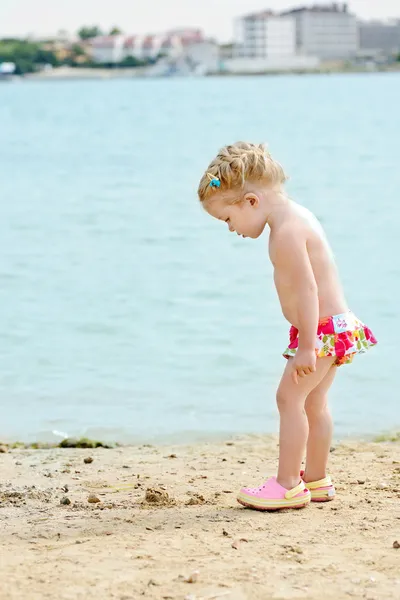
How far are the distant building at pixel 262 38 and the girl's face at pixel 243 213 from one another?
112 meters

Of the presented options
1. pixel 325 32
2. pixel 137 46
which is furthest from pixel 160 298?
pixel 325 32

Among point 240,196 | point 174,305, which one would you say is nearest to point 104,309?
point 174,305

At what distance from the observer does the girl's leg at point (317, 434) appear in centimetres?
396

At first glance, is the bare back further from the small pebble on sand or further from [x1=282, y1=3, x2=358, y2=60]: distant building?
[x1=282, y1=3, x2=358, y2=60]: distant building

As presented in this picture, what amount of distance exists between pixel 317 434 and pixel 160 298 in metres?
6.37

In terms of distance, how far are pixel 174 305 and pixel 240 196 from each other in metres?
6.24

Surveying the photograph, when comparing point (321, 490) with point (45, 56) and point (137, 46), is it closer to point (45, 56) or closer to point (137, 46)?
point (45, 56)

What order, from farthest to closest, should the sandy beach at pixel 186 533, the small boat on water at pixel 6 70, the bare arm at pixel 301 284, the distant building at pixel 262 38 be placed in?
the distant building at pixel 262 38, the small boat on water at pixel 6 70, the bare arm at pixel 301 284, the sandy beach at pixel 186 533

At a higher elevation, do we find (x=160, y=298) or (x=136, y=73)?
(x=136, y=73)

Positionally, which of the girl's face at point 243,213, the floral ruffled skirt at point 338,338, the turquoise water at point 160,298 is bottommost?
the turquoise water at point 160,298

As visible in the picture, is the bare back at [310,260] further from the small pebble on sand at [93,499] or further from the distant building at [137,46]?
the distant building at [137,46]

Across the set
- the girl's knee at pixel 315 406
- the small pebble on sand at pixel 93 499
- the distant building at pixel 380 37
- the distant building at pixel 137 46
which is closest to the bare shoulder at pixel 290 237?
the girl's knee at pixel 315 406

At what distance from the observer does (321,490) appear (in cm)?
394

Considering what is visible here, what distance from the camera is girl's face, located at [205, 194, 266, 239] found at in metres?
3.75
